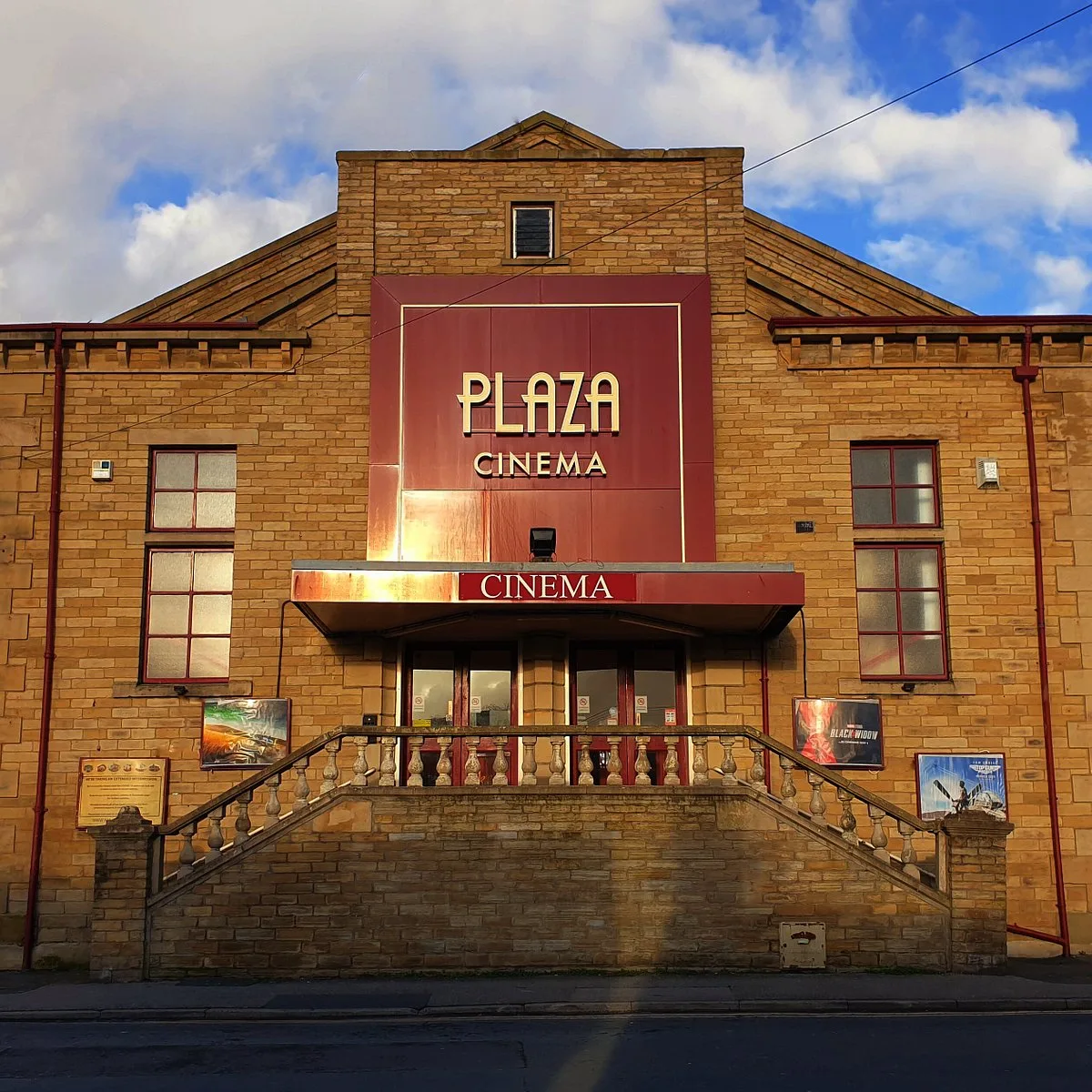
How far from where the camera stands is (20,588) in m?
16.6

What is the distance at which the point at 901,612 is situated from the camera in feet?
55.2

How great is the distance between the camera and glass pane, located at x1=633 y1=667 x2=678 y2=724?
55.8ft

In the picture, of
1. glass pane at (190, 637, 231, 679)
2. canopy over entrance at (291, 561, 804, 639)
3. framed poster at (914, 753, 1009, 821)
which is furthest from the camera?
glass pane at (190, 637, 231, 679)

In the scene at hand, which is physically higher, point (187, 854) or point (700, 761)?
point (700, 761)

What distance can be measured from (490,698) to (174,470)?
538 cm

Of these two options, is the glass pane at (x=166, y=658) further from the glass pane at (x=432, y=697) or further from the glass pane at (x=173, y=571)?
the glass pane at (x=432, y=697)

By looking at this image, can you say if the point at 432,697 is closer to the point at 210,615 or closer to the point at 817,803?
the point at 210,615

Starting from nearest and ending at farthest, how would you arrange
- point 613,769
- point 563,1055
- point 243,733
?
point 563,1055, point 613,769, point 243,733

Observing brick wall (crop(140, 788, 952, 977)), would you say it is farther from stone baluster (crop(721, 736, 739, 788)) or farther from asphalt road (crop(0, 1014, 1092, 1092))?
asphalt road (crop(0, 1014, 1092, 1092))

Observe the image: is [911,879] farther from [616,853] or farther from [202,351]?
[202,351]

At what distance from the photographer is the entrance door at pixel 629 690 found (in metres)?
16.9

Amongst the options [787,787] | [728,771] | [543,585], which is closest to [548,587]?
[543,585]

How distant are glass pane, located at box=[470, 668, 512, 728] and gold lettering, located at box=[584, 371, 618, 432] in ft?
12.0

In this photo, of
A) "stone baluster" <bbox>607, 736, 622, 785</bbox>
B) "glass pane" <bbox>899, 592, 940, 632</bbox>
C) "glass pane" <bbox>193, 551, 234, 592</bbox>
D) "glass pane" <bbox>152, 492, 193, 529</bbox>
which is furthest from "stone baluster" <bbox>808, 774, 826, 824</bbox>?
"glass pane" <bbox>152, 492, 193, 529</bbox>
